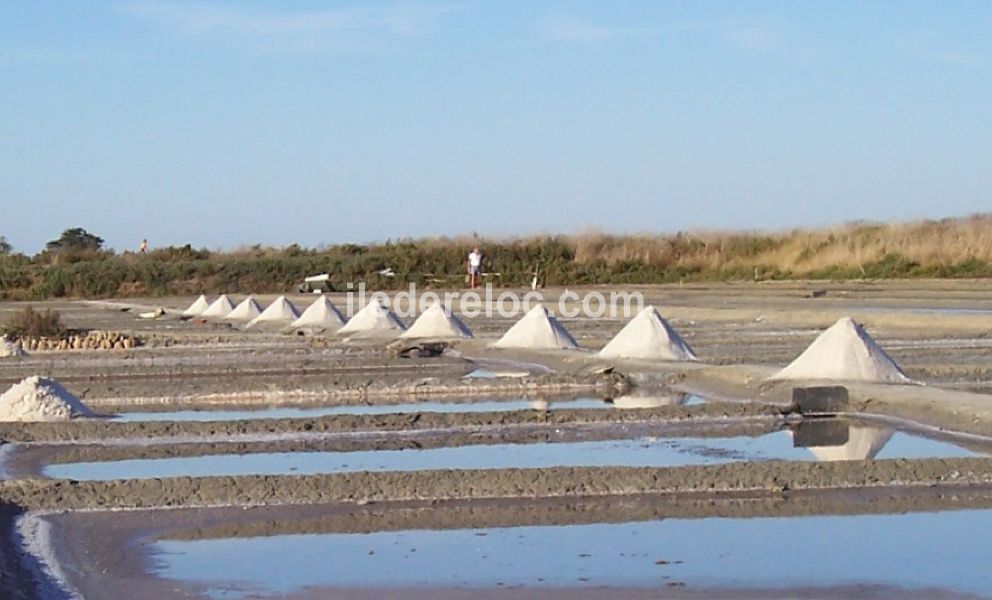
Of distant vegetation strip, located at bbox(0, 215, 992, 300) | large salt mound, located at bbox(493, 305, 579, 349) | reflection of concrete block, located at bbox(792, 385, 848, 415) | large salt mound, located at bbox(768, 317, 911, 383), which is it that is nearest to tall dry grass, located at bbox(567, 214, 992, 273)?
distant vegetation strip, located at bbox(0, 215, 992, 300)

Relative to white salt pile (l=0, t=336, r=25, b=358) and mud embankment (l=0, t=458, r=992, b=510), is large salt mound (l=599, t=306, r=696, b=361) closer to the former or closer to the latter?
mud embankment (l=0, t=458, r=992, b=510)

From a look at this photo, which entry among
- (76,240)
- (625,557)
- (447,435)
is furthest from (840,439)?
(76,240)

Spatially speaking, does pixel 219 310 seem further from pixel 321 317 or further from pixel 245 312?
pixel 321 317

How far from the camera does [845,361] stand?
560 inches

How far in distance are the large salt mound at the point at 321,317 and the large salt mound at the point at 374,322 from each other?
2.18 metres

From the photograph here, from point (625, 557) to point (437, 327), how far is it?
53.0 ft

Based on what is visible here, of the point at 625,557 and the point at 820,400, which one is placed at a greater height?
the point at 820,400

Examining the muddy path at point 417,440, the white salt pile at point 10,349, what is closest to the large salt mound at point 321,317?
the white salt pile at point 10,349

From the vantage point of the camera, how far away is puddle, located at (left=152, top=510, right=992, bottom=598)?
22.1ft

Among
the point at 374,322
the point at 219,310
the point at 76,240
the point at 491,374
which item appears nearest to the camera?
the point at 491,374

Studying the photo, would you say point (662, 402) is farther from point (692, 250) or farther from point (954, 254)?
point (692, 250)

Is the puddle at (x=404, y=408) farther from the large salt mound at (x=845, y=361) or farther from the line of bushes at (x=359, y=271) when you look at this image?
the line of bushes at (x=359, y=271)

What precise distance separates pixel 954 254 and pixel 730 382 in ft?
101

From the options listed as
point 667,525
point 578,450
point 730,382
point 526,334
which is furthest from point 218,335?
point 667,525
